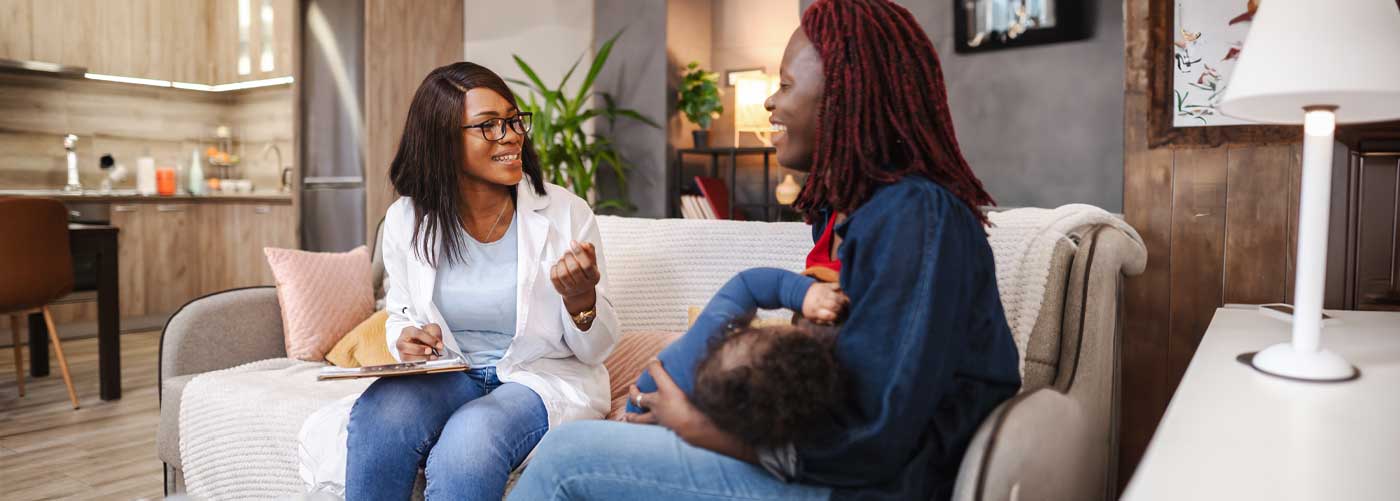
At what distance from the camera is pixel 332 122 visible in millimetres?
4914

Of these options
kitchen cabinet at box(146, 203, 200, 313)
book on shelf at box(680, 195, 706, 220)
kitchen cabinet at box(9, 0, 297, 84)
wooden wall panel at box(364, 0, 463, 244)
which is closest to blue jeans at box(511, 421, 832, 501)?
book on shelf at box(680, 195, 706, 220)

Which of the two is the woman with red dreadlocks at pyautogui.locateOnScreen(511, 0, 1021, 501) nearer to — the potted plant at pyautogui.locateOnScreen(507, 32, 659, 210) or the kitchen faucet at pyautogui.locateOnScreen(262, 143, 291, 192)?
the potted plant at pyautogui.locateOnScreen(507, 32, 659, 210)

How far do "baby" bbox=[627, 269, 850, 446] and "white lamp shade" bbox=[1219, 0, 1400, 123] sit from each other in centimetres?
52

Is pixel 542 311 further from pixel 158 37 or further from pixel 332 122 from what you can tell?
pixel 158 37

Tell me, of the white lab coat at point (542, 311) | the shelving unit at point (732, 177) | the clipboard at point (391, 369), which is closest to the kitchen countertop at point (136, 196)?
the shelving unit at point (732, 177)

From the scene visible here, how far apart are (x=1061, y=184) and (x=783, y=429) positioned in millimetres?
3281

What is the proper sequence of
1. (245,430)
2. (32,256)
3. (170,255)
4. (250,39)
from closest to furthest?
1. (245,430)
2. (32,256)
3. (170,255)
4. (250,39)

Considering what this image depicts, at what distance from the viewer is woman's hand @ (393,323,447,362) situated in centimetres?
156

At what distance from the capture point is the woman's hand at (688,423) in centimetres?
99

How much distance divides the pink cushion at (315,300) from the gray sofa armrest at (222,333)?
5 cm

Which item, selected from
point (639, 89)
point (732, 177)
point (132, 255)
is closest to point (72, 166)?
point (132, 255)

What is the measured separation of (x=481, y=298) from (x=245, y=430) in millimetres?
658

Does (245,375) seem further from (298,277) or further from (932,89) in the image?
(932,89)

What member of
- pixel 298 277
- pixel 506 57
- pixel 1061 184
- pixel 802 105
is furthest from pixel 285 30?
pixel 802 105
